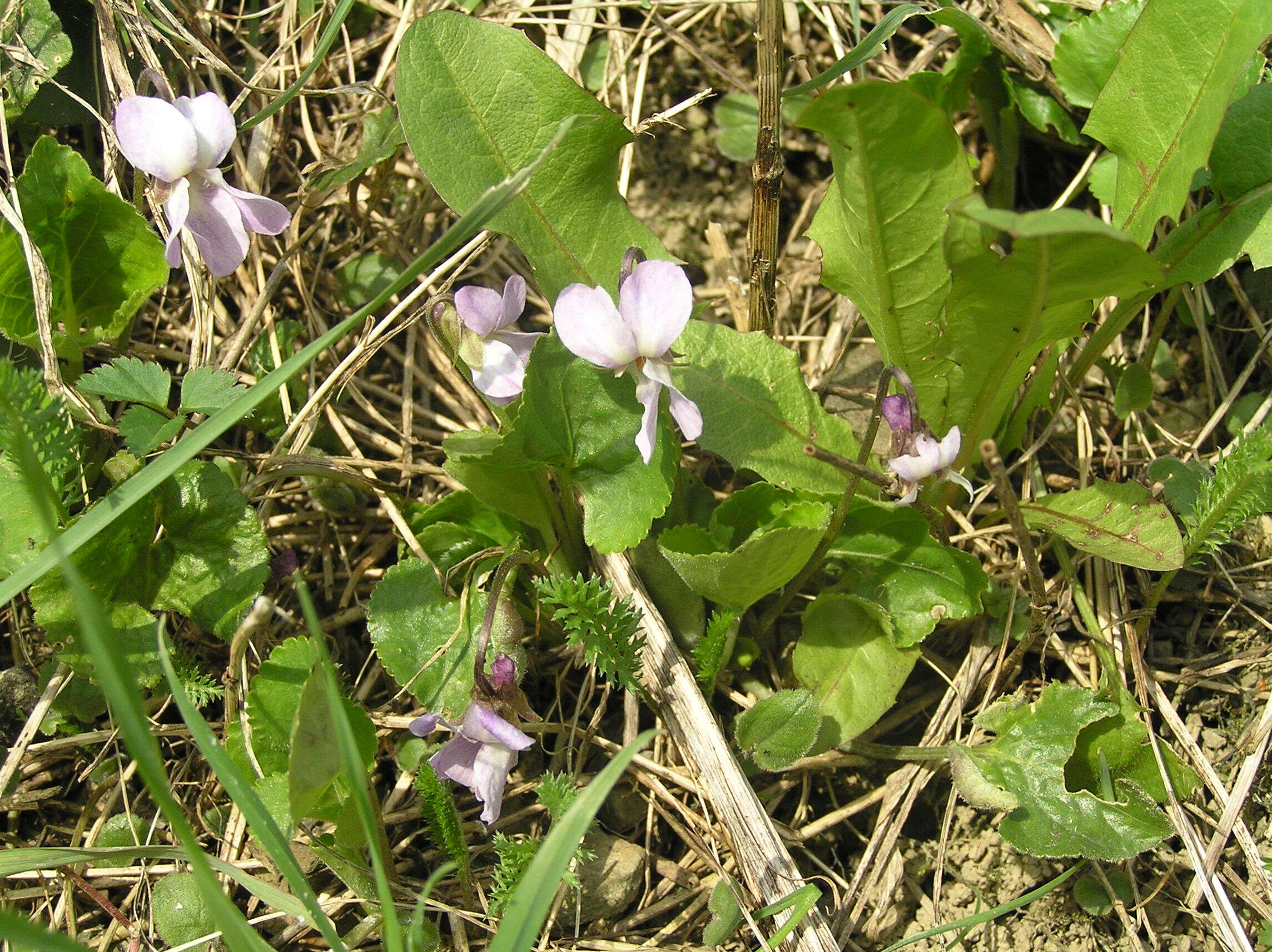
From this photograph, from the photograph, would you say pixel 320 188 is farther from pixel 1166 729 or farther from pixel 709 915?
pixel 1166 729

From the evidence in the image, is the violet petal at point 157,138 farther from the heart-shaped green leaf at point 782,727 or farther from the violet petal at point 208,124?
the heart-shaped green leaf at point 782,727

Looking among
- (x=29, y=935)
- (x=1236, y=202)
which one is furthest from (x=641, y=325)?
(x=1236, y=202)

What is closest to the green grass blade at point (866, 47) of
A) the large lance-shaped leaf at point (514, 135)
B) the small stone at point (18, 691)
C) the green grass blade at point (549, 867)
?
the large lance-shaped leaf at point (514, 135)

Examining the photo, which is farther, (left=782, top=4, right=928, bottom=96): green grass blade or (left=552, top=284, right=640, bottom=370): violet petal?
(left=782, top=4, right=928, bottom=96): green grass blade

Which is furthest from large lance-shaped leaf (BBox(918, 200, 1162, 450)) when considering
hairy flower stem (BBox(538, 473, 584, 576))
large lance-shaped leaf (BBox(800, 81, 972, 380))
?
hairy flower stem (BBox(538, 473, 584, 576))

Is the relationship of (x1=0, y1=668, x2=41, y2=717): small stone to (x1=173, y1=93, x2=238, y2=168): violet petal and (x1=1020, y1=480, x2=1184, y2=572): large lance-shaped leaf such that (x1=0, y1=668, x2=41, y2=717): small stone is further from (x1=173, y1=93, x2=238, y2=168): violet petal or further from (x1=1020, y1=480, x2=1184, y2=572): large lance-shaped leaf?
(x1=1020, y1=480, x2=1184, y2=572): large lance-shaped leaf

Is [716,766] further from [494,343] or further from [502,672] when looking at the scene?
[494,343]
